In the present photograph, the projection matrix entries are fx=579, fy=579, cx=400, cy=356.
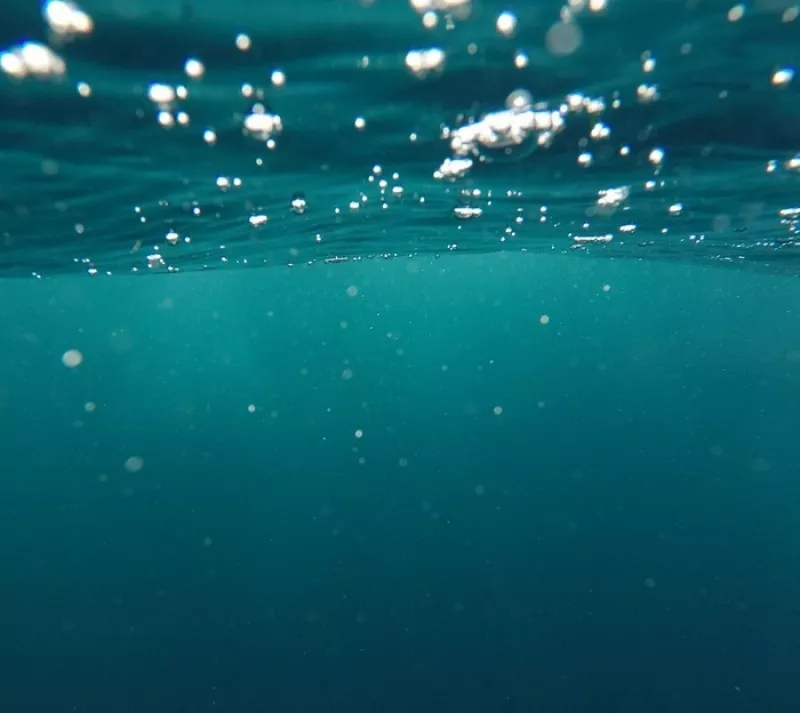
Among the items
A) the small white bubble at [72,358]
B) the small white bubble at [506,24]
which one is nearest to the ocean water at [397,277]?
the small white bubble at [506,24]

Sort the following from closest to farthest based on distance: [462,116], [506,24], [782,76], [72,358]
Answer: [506,24], [782,76], [462,116], [72,358]

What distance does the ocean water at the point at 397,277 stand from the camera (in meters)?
6.04

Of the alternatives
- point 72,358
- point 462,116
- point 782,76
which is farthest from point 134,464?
point 782,76

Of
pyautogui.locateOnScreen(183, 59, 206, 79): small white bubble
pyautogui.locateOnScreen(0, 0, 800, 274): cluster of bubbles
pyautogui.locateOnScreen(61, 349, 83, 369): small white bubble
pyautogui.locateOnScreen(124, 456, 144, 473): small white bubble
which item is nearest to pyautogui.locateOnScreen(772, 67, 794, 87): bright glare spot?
pyautogui.locateOnScreen(0, 0, 800, 274): cluster of bubbles

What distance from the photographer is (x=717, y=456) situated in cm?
9088

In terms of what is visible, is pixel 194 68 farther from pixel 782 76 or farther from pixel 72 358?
pixel 72 358

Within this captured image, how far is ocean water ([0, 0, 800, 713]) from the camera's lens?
604cm

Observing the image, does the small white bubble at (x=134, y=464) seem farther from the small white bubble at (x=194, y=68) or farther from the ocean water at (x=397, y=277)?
the small white bubble at (x=194, y=68)

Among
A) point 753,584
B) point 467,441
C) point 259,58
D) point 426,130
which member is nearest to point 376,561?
point 753,584

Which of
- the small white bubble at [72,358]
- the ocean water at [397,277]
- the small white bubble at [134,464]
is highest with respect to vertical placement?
Result: the ocean water at [397,277]

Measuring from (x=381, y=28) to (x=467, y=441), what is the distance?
211 feet

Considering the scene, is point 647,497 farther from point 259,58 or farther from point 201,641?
point 259,58

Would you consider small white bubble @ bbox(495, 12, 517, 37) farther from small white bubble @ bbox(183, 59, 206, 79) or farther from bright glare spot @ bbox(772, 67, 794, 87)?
bright glare spot @ bbox(772, 67, 794, 87)

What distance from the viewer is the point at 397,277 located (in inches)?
2709
